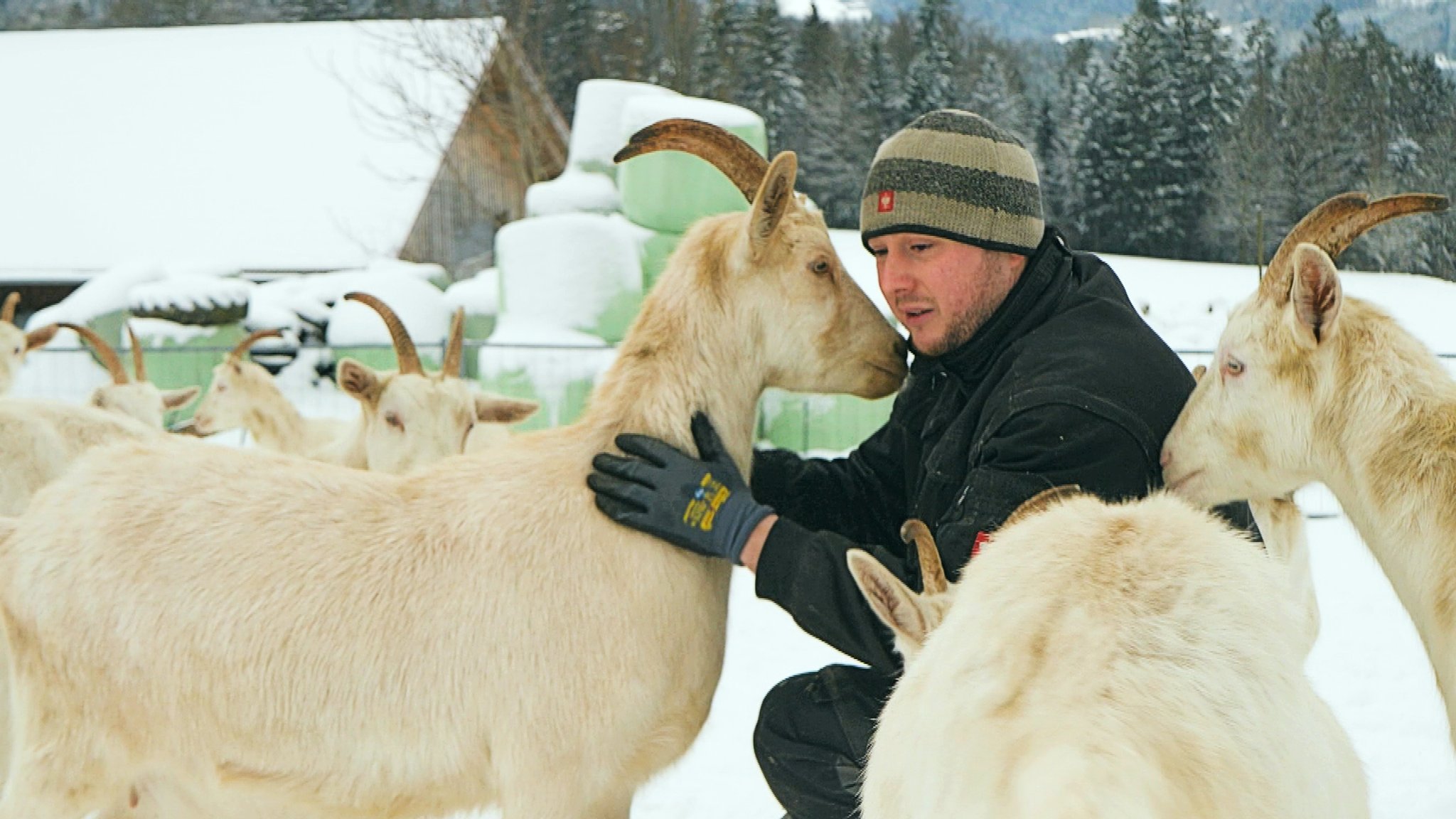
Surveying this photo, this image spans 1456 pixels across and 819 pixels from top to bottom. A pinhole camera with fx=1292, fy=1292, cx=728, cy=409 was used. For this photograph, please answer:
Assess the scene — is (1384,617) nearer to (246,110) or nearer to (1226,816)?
(1226,816)

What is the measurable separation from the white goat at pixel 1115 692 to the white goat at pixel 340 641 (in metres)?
1.06

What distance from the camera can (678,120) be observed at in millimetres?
3049

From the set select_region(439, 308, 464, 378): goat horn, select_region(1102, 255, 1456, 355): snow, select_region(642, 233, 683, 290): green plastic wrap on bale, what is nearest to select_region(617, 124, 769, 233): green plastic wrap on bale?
select_region(642, 233, 683, 290): green plastic wrap on bale

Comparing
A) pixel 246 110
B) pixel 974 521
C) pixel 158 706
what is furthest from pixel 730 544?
pixel 246 110

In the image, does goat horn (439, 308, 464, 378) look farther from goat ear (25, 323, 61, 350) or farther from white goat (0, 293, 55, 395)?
goat ear (25, 323, 61, 350)

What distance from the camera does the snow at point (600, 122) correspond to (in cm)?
1573

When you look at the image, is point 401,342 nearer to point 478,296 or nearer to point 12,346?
point 12,346

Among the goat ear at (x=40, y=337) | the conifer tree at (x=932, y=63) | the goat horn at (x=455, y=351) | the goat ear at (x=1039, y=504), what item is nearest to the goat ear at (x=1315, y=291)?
the goat ear at (x=1039, y=504)

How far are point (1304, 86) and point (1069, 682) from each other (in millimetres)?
5654

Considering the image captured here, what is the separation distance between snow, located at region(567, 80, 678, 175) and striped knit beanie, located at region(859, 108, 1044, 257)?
498 inches

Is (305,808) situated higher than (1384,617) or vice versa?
(305,808)

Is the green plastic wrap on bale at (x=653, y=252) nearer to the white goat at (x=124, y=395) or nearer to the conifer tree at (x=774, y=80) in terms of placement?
the conifer tree at (x=774, y=80)

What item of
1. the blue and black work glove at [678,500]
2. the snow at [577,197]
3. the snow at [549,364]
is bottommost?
the snow at [549,364]

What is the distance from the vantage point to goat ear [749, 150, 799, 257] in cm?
295
